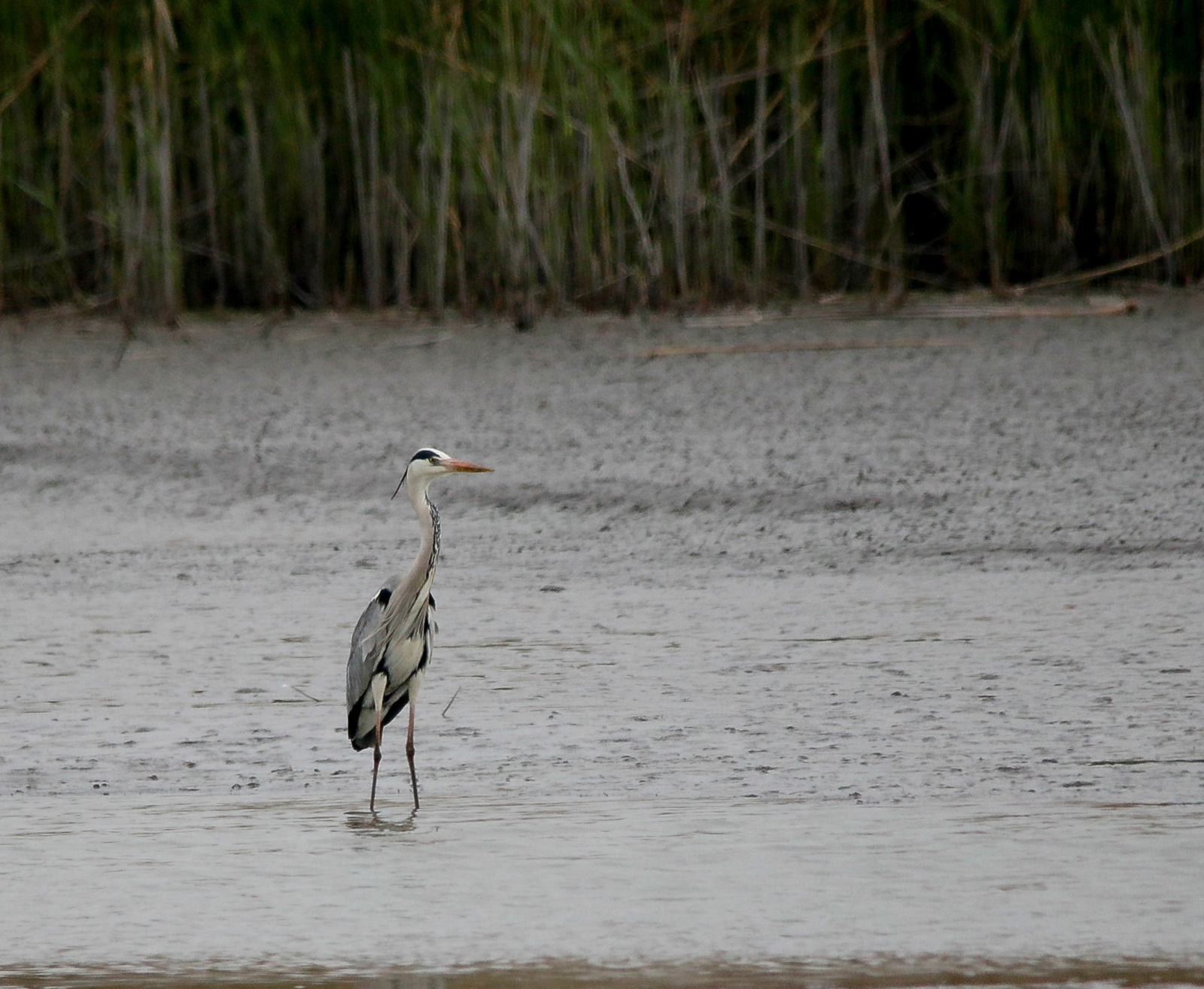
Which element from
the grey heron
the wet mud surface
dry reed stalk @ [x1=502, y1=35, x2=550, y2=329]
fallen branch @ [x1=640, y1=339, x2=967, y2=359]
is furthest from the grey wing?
dry reed stalk @ [x1=502, y1=35, x2=550, y2=329]

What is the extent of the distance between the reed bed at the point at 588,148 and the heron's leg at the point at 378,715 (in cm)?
518

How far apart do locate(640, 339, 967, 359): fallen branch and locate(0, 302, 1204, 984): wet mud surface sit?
0.27ft

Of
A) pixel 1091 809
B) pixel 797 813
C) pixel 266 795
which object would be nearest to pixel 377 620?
pixel 266 795

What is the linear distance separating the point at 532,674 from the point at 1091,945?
191 centimetres

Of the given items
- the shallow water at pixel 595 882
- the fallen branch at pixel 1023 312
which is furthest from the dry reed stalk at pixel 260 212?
the shallow water at pixel 595 882

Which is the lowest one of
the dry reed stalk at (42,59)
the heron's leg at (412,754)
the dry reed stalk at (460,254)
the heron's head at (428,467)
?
the heron's leg at (412,754)

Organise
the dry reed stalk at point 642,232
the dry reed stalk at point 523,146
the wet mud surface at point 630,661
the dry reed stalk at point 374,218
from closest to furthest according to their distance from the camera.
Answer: the wet mud surface at point 630,661 < the dry reed stalk at point 523,146 < the dry reed stalk at point 642,232 < the dry reed stalk at point 374,218

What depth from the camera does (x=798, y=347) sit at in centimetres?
871

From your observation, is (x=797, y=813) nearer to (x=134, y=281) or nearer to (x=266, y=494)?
(x=266, y=494)

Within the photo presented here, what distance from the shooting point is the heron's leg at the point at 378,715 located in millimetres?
3816

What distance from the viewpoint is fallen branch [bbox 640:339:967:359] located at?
8.66 m

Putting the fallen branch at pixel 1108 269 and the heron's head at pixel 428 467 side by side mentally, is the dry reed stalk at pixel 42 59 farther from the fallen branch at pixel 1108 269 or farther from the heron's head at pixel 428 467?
the heron's head at pixel 428 467

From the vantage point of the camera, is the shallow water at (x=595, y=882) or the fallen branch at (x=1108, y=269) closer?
the shallow water at (x=595, y=882)

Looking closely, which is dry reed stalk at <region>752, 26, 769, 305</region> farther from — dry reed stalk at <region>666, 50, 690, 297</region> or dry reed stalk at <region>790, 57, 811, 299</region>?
dry reed stalk at <region>666, 50, 690, 297</region>
